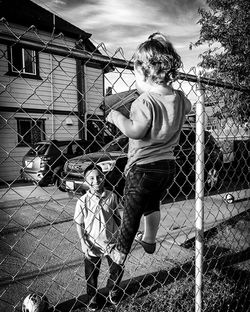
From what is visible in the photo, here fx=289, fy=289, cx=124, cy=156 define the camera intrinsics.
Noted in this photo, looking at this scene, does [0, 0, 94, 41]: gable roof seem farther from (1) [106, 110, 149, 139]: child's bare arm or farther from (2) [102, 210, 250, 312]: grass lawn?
(1) [106, 110, 149, 139]: child's bare arm

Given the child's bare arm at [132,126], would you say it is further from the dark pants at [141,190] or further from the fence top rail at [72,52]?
the fence top rail at [72,52]

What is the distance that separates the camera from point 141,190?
66.6 inches

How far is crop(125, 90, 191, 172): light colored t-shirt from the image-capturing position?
5.31 feet

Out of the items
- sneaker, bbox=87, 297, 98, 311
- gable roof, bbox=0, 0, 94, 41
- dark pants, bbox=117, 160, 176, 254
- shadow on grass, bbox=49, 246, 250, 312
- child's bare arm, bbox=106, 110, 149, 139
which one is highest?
gable roof, bbox=0, 0, 94, 41

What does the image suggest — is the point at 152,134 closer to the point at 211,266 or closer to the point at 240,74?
the point at 211,266

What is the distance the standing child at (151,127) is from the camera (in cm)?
164

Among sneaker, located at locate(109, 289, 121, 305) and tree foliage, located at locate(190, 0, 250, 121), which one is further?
tree foliage, located at locate(190, 0, 250, 121)

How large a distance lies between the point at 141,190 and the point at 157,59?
30.1 inches

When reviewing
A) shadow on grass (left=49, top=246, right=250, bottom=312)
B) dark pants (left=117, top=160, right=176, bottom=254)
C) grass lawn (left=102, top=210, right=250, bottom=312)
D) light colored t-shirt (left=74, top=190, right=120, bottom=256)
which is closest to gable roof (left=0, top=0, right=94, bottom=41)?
light colored t-shirt (left=74, top=190, right=120, bottom=256)

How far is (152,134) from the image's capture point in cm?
166

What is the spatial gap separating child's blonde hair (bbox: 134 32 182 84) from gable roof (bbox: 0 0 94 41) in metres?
10.3

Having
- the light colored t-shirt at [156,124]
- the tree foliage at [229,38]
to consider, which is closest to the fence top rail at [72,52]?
the light colored t-shirt at [156,124]

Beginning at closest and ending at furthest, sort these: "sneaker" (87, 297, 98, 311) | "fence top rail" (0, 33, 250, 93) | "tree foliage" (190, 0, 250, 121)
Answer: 1. "fence top rail" (0, 33, 250, 93)
2. "sneaker" (87, 297, 98, 311)
3. "tree foliage" (190, 0, 250, 121)

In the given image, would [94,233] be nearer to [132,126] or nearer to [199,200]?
[199,200]
